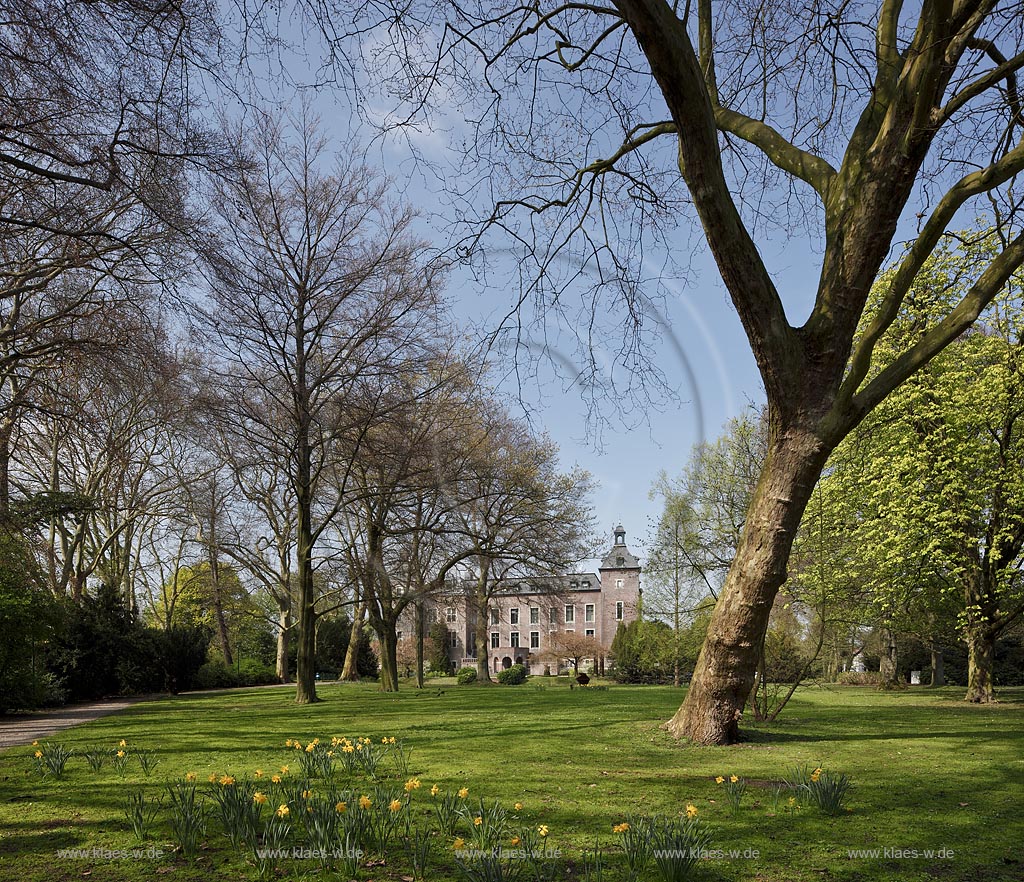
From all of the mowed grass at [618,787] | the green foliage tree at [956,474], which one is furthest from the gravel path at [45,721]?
the green foliage tree at [956,474]

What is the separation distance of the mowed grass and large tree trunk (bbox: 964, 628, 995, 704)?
20.8ft

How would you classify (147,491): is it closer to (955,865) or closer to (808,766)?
(808,766)

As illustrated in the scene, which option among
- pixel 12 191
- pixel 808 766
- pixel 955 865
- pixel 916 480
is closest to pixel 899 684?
pixel 916 480

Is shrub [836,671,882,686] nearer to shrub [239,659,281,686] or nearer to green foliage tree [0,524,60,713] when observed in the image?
shrub [239,659,281,686]

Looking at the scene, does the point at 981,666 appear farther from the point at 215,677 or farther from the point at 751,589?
the point at 215,677

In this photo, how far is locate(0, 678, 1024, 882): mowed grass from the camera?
3807 mm

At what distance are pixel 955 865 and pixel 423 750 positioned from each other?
17.1ft

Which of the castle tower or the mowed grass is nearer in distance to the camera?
the mowed grass

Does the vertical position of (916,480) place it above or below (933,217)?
below

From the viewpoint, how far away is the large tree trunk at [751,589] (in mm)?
6938

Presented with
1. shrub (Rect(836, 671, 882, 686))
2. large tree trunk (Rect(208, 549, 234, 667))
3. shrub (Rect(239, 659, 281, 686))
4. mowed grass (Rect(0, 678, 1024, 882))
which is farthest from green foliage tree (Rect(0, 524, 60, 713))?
shrub (Rect(836, 671, 882, 686))

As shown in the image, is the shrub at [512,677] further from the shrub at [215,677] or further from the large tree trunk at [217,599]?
the large tree trunk at [217,599]

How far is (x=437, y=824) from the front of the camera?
14.7 ft

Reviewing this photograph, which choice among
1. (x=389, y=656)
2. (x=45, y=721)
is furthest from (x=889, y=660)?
(x=45, y=721)
